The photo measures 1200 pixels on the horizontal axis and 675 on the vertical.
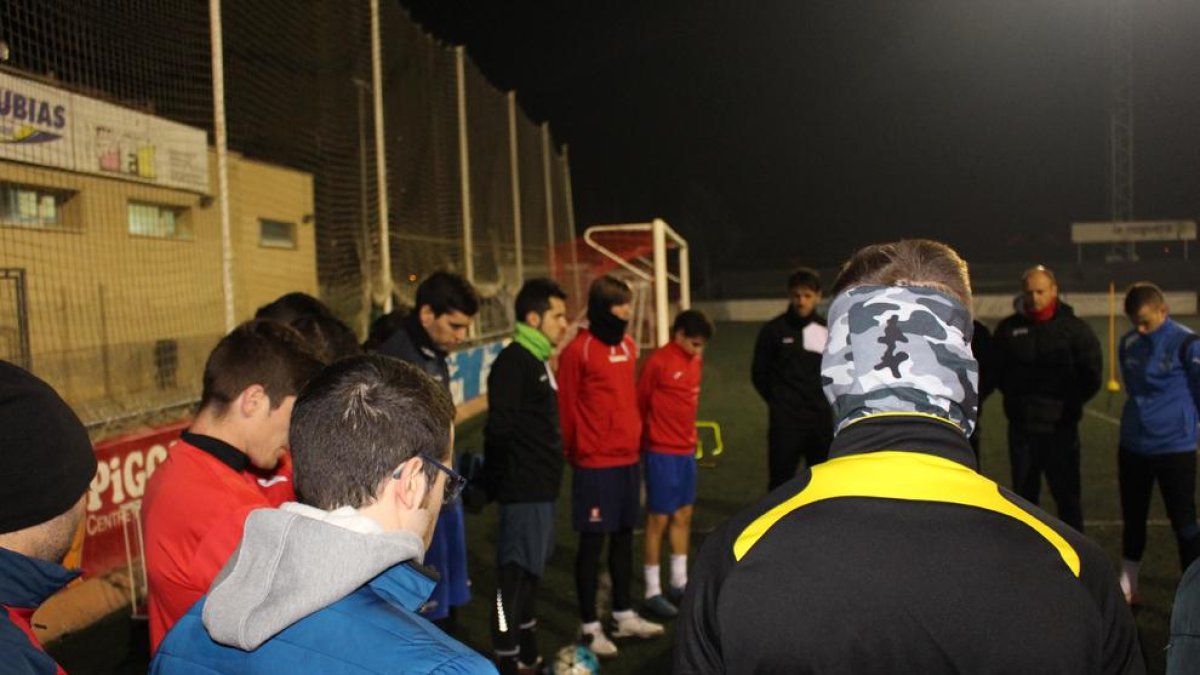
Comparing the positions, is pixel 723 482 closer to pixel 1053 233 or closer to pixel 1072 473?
pixel 1072 473

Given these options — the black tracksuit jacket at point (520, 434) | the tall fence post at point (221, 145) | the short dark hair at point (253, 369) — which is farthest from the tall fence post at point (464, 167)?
the short dark hair at point (253, 369)

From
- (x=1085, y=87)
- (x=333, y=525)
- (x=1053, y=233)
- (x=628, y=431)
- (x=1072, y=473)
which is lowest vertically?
(x=1072, y=473)

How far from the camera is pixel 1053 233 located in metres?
54.1

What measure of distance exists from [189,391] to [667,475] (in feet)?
12.8

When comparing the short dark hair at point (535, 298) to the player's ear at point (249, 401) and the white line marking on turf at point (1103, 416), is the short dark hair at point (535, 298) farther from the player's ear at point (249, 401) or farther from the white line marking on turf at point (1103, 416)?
the white line marking on turf at point (1103, 416)

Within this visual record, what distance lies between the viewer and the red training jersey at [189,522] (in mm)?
2064

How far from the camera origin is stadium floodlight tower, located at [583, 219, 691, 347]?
822cm

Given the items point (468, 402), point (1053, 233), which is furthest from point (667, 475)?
point (1053, 233)

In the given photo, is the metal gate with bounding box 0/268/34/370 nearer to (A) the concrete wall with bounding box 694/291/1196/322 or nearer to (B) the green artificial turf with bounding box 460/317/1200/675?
(B) the green artificial turf with bounding box 460/317/1200/675

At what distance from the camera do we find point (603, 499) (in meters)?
4.86

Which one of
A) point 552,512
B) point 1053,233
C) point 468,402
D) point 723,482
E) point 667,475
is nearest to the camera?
point 552,512

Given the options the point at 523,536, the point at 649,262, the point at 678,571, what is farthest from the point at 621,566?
the point at 649,262

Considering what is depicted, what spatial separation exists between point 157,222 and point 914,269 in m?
8.79

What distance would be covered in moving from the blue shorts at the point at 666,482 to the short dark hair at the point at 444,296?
1.83 meters
